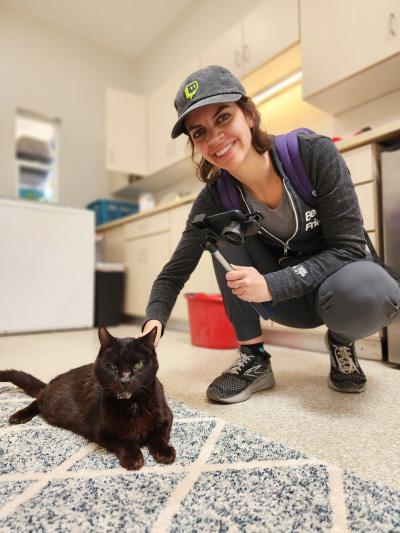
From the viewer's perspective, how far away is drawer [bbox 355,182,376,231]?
159 cm

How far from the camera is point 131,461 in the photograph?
69 centimetres

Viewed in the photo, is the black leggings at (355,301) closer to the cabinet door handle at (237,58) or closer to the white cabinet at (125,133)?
the cabinet door handle at (237,58)

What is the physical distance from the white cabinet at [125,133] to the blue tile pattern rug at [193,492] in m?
2.99

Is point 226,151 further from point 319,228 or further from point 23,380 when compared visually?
point 23,380

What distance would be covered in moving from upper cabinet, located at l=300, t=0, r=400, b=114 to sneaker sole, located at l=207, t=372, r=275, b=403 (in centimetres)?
156

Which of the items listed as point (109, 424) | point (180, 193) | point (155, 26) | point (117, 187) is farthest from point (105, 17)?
point (109, 424)

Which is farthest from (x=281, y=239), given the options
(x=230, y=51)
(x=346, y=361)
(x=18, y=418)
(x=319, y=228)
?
(x=230, y=51)

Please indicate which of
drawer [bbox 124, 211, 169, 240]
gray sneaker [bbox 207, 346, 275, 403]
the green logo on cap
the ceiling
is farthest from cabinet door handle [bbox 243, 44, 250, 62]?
gray sneaker [bbox 207, 346, 275, 403]

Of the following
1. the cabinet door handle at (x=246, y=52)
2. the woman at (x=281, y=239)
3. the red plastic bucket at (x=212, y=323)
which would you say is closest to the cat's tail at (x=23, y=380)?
the woman at (x=281, y=239)

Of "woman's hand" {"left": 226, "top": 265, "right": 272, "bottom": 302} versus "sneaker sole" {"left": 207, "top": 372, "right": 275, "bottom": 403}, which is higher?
"woman's hand" {"left": 226, "top": 265, "right": 272, "bottom": 302}

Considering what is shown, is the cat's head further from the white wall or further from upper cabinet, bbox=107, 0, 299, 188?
the white wall

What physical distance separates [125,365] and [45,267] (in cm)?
233

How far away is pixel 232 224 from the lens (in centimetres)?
90

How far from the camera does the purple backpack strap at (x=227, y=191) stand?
112cm
